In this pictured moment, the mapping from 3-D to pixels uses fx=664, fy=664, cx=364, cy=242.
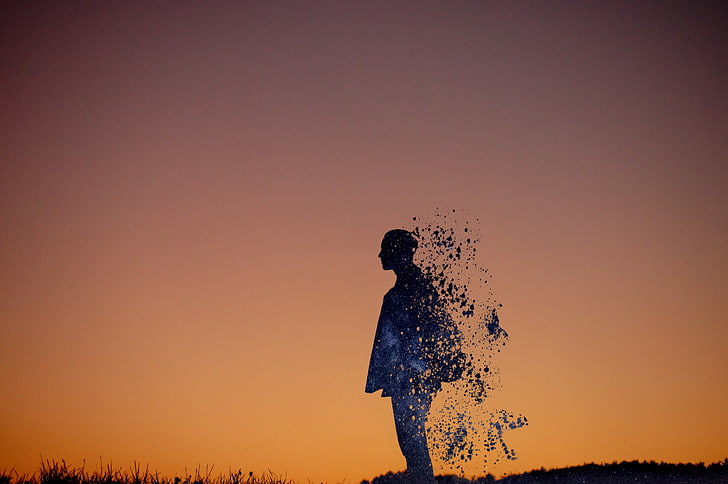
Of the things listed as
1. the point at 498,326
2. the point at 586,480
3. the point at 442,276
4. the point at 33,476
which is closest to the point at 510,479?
the point at 586,480

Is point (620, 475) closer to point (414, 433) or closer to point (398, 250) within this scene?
point (414, 433)

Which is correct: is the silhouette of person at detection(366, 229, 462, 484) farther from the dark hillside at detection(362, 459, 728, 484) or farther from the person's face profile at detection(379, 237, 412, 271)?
the dark hillside at detection(362, 459, 728, 484)

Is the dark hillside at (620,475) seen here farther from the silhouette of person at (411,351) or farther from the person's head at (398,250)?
→ the person's head at (398,250)

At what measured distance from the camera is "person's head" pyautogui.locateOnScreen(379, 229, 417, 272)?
857cm

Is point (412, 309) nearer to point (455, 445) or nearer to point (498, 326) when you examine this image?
point (498, 326)

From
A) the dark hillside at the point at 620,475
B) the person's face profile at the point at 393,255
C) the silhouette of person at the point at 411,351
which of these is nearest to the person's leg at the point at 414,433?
the silhouette of person at the point at 411,351

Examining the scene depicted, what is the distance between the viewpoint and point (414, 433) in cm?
802

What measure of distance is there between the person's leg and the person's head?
5.48 feet

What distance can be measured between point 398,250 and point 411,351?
1.30m

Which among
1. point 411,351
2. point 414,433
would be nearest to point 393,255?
point 411,351

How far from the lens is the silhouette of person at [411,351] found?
8070mm

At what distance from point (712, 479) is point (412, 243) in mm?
4742

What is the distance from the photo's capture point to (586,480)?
8.30 meters

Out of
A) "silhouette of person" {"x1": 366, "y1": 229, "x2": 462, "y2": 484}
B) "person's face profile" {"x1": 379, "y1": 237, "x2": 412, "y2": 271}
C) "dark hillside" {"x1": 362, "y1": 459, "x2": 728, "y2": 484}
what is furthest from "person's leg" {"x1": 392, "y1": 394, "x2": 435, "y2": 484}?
"person's face profile" {"x1": 379, "y1": 237, "x2": 412, "y2": 271}
